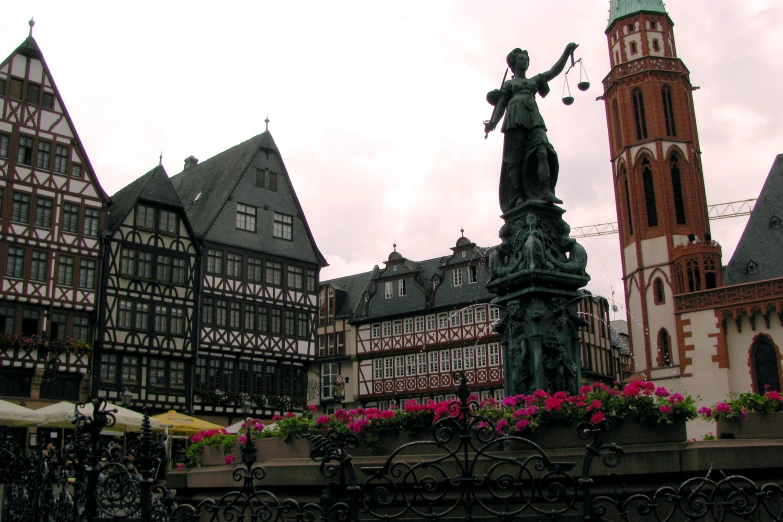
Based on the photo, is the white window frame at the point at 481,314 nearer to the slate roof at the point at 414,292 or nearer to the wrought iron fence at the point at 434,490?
the slate roof at the point at 414,292

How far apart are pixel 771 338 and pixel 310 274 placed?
925 inches

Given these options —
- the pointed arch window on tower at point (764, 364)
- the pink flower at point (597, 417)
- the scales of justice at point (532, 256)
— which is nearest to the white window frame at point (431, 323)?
the pointed arch window on tower at point (764, 364)

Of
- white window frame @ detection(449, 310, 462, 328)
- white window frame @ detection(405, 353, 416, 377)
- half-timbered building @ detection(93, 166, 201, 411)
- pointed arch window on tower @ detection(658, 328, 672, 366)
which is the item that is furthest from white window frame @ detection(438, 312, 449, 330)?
half-timbered building @ detection(93, 166, 201, 411)

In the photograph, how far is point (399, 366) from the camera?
51562mm

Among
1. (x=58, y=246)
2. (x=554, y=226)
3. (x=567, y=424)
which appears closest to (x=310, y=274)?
(x=58, y=246)

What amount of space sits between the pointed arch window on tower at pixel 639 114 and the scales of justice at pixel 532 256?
47.4m

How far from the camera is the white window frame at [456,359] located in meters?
49.0

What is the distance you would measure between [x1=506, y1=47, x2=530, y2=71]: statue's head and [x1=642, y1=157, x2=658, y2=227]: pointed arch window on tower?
45589 mm

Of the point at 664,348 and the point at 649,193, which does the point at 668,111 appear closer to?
the point at 649,193

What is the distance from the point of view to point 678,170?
56906mm

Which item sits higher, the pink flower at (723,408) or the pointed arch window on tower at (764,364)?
the pointed arch window on tower at (764,364)

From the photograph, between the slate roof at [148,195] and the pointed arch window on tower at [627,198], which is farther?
the pointed arch window on tower at [627,198]

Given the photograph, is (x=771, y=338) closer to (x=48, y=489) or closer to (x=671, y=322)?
(x=671, y=322)

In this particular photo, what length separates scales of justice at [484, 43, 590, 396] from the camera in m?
11.5
